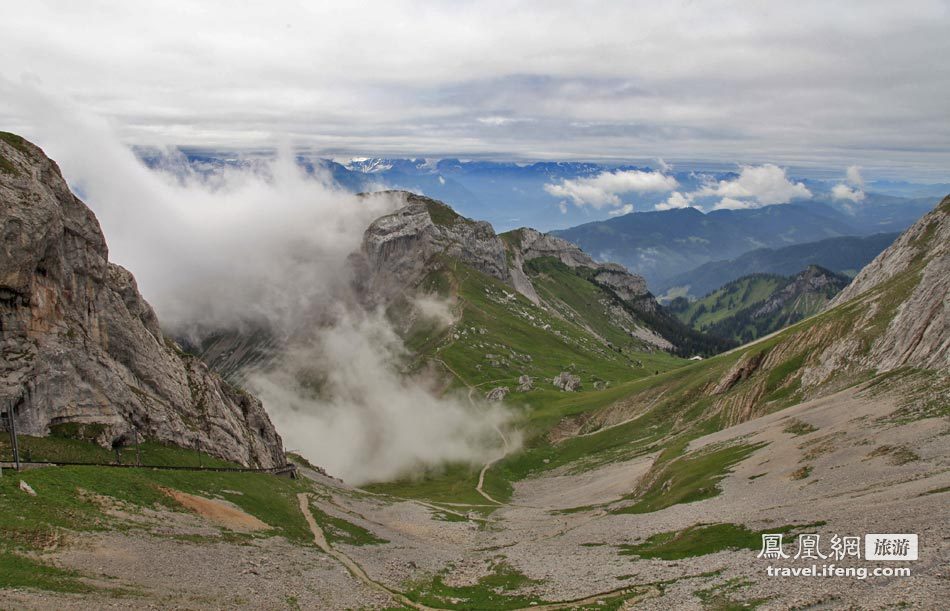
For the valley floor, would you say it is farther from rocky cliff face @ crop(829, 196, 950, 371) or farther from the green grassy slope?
rocky cliff face @ crop(829, 196, 950, 371)

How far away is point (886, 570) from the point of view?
38750 mm

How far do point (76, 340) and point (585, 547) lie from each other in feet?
252

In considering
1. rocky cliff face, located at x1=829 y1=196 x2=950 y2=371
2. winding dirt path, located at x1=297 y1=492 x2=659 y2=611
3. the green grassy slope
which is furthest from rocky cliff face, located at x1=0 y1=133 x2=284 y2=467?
rocky cliff face, located at x1=829 y1=196 x2=950 y2=371

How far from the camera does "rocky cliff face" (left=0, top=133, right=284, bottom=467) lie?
77.0 meters

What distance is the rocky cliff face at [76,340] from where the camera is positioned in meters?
77.0

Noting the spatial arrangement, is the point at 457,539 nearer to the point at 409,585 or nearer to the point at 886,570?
the point at 409,585

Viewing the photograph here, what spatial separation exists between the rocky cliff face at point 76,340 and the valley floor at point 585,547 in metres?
23.6

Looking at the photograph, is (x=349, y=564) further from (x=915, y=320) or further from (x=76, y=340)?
(x=915, y=320)

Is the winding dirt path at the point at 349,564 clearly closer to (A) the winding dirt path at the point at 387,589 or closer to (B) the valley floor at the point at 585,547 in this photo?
(A) the winding dirt path at the point at 387,589

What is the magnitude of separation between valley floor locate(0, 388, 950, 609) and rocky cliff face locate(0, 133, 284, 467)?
2355cm

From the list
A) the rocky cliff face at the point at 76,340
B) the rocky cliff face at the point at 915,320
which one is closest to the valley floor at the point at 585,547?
the rocky cliff face at the point at 915,320

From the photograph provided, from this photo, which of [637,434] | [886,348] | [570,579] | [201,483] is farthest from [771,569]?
[637,434]

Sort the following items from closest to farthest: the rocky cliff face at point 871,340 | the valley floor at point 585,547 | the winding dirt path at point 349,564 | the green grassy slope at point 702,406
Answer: the valley floor at point 585,547, the winding dirt path at point 349,564, the green grassy slope at point 702,406, the rocky cliff face at point 871,340

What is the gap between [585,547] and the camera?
230ft
